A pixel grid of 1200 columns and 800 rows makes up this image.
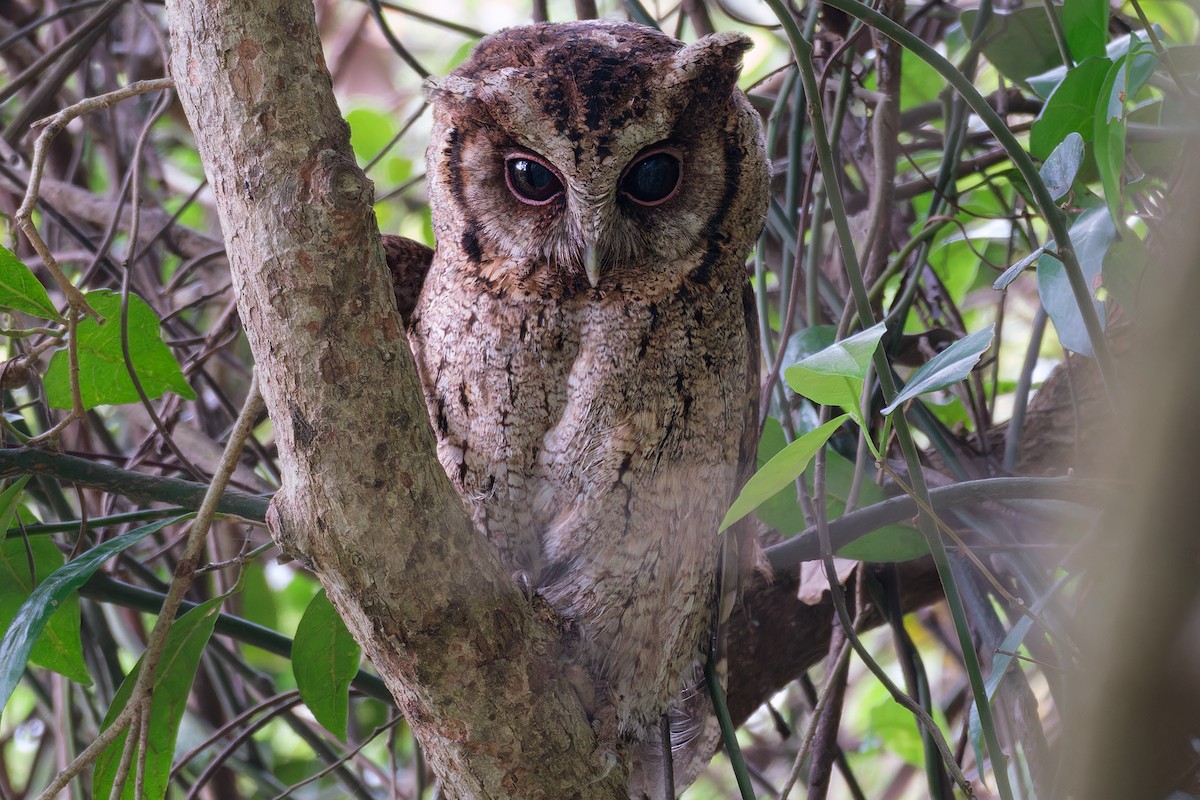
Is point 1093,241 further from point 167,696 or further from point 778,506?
point 167,696

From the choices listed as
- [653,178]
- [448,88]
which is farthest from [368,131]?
[653,178]

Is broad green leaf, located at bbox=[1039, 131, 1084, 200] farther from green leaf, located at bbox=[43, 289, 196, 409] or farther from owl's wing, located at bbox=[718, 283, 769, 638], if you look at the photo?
green leaf, located at bbox=[43, 289, 196, 409]

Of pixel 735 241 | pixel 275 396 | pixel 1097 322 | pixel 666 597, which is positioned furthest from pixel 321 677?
pixel 1097 322

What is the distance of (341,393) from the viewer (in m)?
0.91

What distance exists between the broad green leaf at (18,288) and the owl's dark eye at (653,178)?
725mm

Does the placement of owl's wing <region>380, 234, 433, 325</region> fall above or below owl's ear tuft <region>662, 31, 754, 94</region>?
below

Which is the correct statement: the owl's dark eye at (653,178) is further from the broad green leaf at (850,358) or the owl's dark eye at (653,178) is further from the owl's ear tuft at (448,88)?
the broad green leaf at (850,358)

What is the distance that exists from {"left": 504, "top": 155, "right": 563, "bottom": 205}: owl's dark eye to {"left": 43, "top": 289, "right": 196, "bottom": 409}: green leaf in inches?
20.0

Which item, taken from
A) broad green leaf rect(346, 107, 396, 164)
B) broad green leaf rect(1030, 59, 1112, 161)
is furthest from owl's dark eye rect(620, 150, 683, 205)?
broad green leaf rect(346, 107, 396, 164)

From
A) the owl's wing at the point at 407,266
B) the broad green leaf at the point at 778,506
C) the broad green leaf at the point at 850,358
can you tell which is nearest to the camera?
the broad green leaf at the point at 850,358

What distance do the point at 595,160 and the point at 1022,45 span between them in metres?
0.84

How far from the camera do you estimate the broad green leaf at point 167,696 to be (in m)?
1.27

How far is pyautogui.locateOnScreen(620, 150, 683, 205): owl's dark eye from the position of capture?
132 cm

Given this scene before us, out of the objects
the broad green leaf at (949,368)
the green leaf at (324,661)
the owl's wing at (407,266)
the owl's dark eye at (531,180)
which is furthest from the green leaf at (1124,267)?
the green leaf at (324,661)
